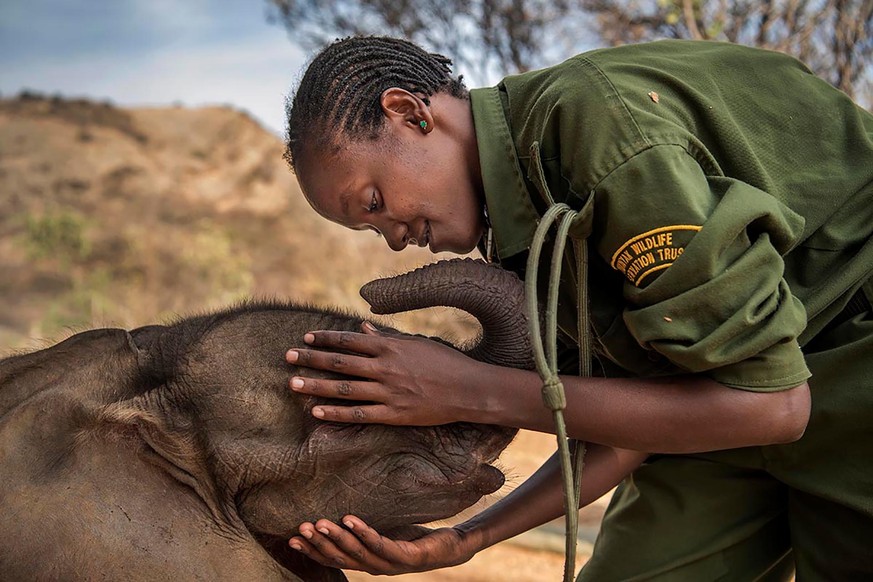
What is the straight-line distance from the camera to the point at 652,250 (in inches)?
87.6

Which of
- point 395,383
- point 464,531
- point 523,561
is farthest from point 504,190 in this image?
point 523,561

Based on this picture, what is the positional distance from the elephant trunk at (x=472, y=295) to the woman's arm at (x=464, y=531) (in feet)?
1.74

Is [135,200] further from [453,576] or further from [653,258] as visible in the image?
[653,258]

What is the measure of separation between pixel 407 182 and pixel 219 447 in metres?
0.78

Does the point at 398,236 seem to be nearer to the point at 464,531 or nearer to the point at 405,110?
the point at 405,110

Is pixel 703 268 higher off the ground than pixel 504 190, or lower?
lower

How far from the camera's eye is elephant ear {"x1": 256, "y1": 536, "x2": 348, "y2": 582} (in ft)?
8.60

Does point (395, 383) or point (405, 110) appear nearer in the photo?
point (395, 383)

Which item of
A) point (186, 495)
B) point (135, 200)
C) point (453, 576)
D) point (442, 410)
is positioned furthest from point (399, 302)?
point (135, 200)

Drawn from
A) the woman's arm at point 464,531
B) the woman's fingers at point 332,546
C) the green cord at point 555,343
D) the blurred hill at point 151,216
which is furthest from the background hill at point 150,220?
the green cord at point 555,343

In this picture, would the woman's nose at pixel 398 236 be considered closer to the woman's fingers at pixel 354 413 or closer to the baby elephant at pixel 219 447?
the baby elephant at pixel 219 447

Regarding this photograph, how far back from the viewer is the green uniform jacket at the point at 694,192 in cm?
219

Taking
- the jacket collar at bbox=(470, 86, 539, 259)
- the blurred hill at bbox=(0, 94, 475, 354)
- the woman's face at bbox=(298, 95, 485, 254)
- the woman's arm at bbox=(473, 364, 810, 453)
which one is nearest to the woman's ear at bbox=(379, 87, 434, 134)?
the woman's face at bbox=(298, 95, 485, 254)

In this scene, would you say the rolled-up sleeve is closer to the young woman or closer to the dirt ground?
the young woman
